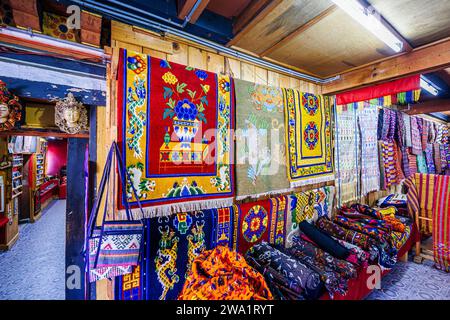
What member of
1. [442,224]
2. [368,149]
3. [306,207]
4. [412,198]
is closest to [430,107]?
[368,149]

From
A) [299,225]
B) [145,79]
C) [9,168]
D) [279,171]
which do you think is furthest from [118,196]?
[9,168]

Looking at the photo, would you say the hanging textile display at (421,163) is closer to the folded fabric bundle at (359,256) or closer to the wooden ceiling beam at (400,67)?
the wooden ceiling beam at (400,67)

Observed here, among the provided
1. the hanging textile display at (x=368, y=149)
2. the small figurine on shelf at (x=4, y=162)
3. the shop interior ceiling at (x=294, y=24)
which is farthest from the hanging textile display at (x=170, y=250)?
the small figurine on shelf at (x=4, y=162)

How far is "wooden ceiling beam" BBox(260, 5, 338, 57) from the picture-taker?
1437 millimetres

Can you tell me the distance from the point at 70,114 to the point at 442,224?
4676 mm

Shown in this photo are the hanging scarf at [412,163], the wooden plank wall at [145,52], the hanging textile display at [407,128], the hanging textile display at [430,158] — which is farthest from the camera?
the hanging textile display at [430,158]

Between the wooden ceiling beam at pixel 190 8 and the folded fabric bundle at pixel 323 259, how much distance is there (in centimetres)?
234

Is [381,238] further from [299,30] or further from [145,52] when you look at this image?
[145,52]

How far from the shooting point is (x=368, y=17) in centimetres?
137

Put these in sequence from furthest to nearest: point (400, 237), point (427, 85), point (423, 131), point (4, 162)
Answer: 1. point (423, 131)
2. point (4, 162)
3. point (427, 85)
4. point (400, 237)

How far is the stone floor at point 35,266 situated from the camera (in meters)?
2.44

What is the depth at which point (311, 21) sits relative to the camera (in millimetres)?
1543

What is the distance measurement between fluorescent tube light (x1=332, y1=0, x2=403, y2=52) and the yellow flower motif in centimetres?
121
